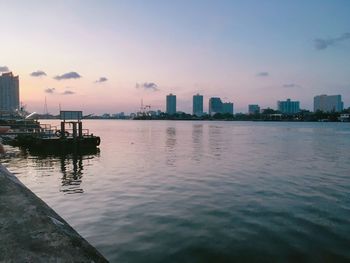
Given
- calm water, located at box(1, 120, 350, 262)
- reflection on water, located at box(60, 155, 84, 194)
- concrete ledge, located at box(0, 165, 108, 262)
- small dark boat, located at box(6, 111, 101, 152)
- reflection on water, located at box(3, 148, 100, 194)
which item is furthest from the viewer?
small dark boat, located at box(6, 111, 101, 152)

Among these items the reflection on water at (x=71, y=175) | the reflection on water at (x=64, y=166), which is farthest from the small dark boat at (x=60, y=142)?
the reflection on water at (x=71, y=175)

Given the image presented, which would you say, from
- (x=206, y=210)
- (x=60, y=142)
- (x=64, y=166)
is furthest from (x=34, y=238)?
(x=60, y=142)

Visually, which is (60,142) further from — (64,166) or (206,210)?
(206,210)

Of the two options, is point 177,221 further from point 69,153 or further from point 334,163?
point 69,153

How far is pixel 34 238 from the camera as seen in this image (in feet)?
14.5

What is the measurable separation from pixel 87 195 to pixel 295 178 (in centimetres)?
1666

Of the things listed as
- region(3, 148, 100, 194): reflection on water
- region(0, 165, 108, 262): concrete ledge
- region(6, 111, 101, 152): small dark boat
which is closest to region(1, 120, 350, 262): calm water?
region(3, 148, 100, 194): reflection on water

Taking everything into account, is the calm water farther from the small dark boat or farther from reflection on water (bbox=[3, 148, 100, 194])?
the small dark boat

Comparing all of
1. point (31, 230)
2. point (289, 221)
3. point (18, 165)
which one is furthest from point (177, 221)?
point (18, 165)

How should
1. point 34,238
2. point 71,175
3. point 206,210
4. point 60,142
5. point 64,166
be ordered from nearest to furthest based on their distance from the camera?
1. point 34,238
2. point 206,210
3. point 71,175
4. point 64,166
5. point 60,142

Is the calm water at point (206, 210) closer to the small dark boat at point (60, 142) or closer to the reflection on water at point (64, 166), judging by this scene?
the reflection on water at point (64, 166)

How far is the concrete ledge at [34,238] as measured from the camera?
407 cm

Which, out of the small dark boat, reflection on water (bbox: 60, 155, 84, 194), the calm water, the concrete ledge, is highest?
the concrete ledge

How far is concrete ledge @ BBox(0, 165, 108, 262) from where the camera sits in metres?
4.07
